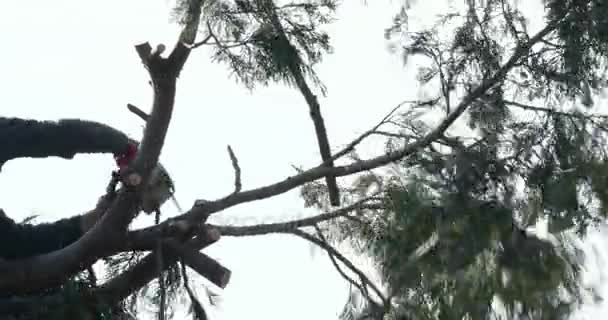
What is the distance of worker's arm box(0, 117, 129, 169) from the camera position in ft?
12.5

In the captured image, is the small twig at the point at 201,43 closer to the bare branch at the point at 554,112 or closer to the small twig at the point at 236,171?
the small twig at the point at 236,171

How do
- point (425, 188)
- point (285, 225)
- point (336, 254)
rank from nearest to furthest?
point (425, 188)
point (285, 225)
point (336, 254)

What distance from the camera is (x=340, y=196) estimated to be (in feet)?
14.9

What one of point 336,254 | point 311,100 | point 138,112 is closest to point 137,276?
point 138,112

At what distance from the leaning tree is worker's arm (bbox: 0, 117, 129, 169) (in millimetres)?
276

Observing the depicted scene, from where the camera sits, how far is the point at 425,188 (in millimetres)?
3459

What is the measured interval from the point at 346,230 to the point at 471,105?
0.78 metres

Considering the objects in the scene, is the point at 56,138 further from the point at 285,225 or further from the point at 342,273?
the point at 342,273

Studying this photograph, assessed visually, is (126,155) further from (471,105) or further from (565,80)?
(565,80)

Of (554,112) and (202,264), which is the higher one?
(554,112)

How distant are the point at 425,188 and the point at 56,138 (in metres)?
1.41

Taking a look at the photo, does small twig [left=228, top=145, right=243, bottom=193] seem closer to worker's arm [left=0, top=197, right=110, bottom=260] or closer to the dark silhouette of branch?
the dark silhouette of branch

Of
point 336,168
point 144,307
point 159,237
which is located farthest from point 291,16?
point 144,307

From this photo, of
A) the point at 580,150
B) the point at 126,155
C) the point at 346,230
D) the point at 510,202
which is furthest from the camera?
the point at 346,230
